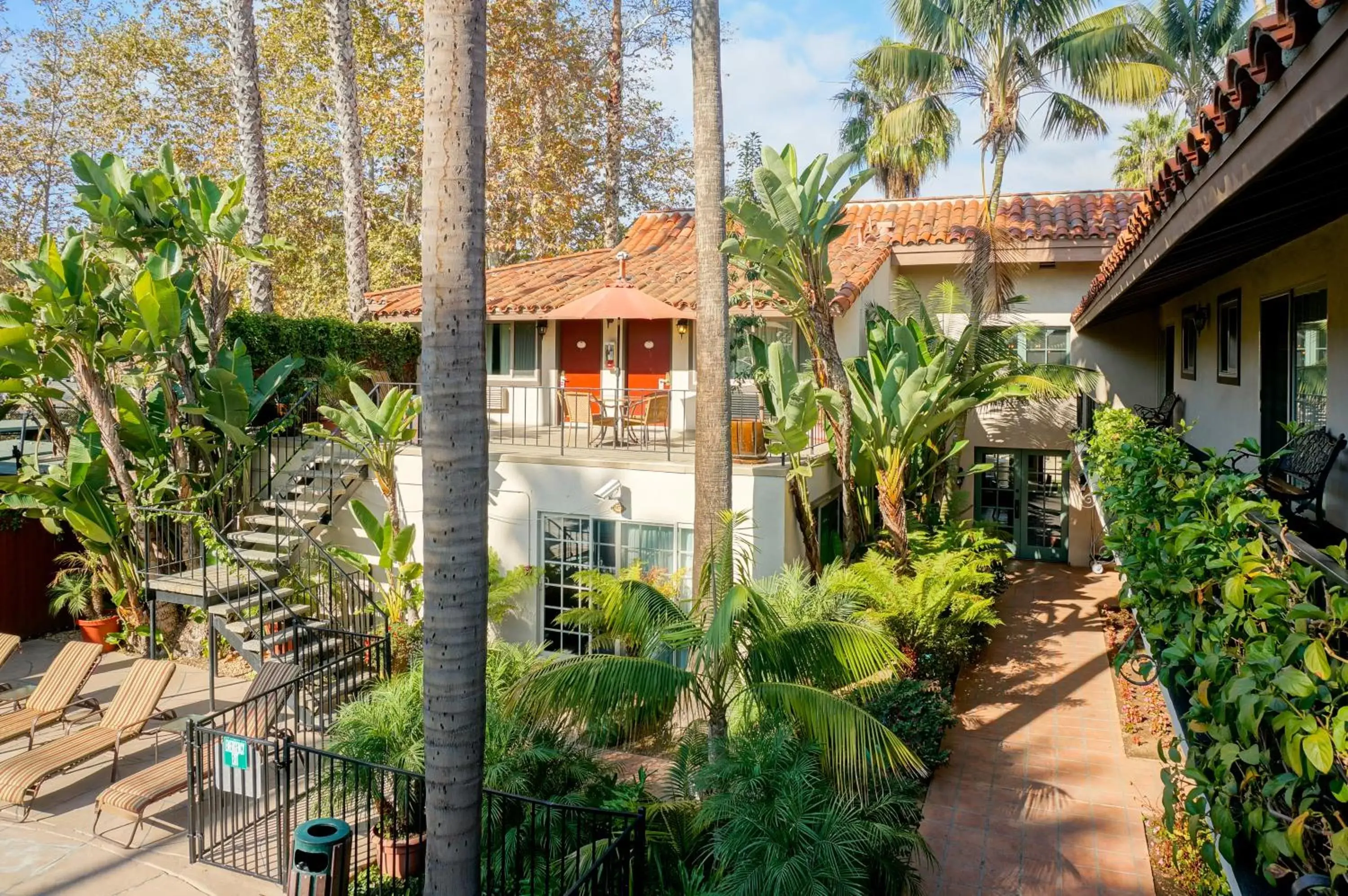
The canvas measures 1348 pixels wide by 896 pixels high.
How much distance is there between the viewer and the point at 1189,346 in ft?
42.1

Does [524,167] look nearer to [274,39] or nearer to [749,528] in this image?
[274,39]

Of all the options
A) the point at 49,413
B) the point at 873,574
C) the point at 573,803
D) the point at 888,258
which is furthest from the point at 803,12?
the point at 573,803

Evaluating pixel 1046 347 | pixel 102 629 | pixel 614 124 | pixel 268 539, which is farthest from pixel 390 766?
pixel 614 124

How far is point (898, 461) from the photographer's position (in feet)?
36.7

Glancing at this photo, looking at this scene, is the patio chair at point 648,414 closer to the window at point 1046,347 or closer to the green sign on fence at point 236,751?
the green sign on fence at point 236,751

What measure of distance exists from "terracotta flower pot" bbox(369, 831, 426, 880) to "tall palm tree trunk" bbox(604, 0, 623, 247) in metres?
20.5

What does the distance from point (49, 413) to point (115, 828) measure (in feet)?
23.3

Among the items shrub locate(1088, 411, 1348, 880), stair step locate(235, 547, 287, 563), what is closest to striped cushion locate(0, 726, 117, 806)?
stair step locate(235, 547, 287, 563)

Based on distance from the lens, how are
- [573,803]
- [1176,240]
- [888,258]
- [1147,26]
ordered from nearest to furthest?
[1176,240]
[573,803]
[888,258]
[1147,26]

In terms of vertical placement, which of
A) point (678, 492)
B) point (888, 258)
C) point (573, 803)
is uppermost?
point (888, 258)

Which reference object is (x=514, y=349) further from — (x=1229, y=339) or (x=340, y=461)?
(x=1229, y=339)

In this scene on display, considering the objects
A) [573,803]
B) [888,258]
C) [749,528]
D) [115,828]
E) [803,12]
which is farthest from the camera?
[803,12]

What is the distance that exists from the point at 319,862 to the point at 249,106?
1408cm

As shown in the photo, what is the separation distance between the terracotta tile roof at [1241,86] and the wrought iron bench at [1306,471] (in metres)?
1.82
